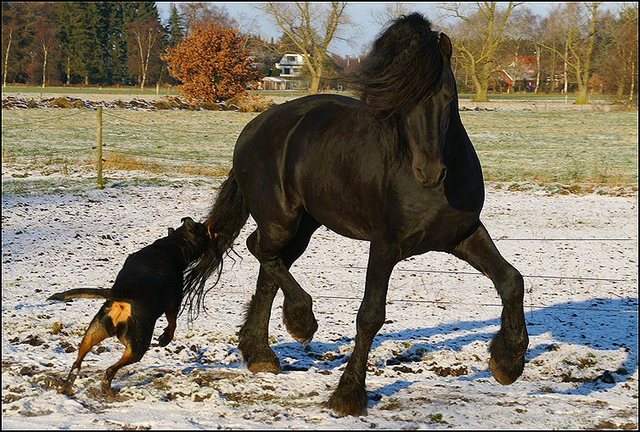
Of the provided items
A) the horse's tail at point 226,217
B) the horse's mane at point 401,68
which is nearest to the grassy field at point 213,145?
the horse's tail at point 226,217

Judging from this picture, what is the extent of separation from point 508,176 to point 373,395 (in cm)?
1473

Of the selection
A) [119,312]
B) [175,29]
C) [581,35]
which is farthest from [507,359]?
[581,35]

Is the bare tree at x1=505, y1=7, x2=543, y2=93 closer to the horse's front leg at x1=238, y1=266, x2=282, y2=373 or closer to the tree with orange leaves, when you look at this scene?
the tree with orange leaves

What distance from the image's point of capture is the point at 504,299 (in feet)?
15.9

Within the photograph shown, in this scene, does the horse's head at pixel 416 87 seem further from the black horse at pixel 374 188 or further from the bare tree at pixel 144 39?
the bare tree at pixel 144 39

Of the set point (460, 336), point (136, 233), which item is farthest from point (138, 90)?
point (460, 336)

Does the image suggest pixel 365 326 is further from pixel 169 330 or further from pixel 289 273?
pixel 169 330

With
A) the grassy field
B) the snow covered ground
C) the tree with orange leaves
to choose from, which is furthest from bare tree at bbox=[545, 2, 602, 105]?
the snow covered ground

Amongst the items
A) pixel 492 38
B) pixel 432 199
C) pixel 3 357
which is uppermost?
pixel 492 38

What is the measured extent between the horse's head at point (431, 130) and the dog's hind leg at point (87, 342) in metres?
2.25

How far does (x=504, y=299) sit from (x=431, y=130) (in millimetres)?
1345

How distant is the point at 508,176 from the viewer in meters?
19.0

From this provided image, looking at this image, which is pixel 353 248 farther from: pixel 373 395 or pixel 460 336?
pixel 373 395

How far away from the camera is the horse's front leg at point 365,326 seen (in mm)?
4684
